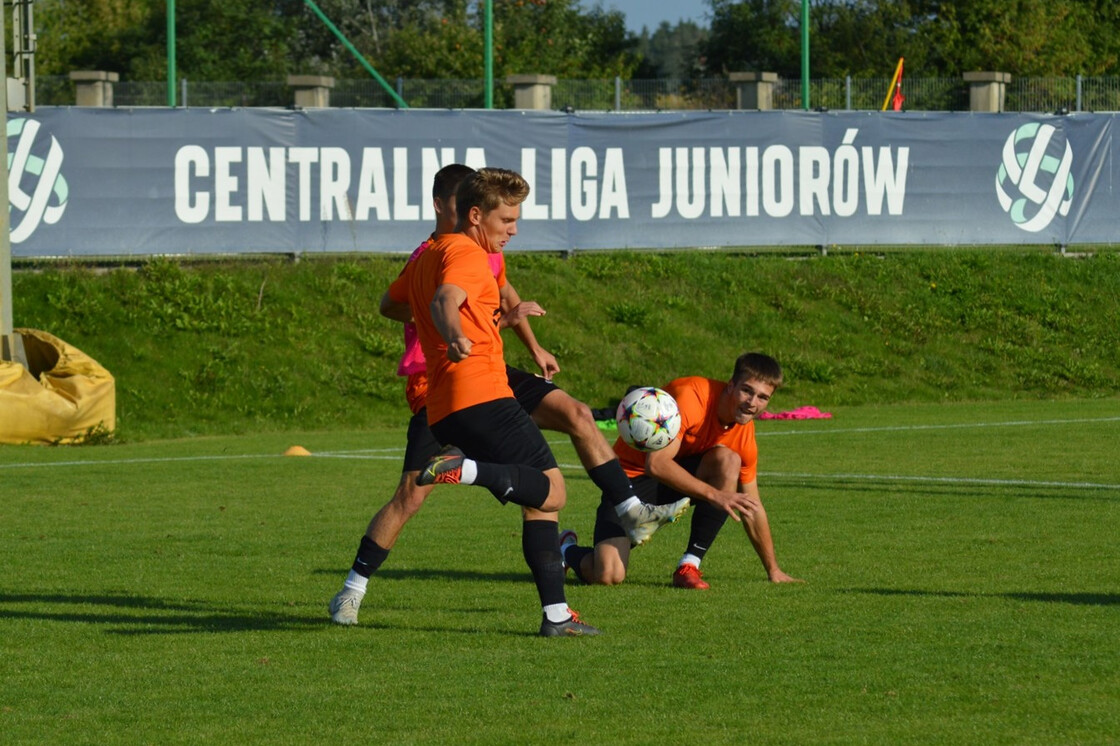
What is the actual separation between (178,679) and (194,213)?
16.5 metres

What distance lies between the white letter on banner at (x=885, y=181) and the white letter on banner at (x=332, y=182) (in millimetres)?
7850

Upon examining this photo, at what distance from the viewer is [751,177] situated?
82.1 feet

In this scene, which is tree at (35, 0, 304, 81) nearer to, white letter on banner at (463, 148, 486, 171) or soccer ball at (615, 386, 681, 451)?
white letter on banner at (463, 148, 486, 171)

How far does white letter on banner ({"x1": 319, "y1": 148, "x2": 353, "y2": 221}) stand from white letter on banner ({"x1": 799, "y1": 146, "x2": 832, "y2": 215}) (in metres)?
6.77

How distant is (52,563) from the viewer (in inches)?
387

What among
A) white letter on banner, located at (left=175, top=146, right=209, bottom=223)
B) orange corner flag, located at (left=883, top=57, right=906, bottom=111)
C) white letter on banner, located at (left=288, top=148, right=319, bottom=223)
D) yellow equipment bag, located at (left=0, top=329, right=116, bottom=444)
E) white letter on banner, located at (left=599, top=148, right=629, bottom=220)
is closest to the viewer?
yellow equipment bag, located at (left=0, top=329, right=116, bottom=444)

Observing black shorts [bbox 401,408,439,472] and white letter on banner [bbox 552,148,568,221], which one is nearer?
black shorts [bbox 401,408,439,472]

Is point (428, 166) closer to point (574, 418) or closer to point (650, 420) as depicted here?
point (650, 420)

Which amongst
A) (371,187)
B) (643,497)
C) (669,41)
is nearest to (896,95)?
(371,187)

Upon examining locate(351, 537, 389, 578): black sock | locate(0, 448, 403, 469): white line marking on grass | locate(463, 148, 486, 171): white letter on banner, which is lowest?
locate(0, 448, 403, 469): white line marking on grass

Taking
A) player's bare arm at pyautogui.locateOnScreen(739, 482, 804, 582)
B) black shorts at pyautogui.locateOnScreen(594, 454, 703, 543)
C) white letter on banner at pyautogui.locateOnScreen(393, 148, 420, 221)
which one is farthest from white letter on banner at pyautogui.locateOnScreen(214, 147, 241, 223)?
player's bare arm at pyautogui.locateOnScreen(739, 482, 804, 582)

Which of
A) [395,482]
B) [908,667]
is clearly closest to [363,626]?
[908,667]

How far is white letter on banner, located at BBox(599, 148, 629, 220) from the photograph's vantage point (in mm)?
24297

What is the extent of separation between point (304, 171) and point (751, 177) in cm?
654
